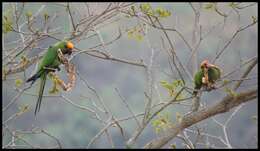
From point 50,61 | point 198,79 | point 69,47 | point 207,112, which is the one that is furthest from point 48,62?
point 207,112

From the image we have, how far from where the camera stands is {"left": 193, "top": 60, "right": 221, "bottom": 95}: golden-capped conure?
313 cm

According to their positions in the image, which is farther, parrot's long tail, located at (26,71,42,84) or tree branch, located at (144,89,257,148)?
parrot's long tail, located at (26,71,42,84)

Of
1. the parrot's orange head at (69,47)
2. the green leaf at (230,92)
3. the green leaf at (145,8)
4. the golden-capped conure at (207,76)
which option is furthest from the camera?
the parrot's orange head at (69,47)

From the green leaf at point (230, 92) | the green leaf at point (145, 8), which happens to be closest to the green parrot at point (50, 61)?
the green leaf at point (145, 8)

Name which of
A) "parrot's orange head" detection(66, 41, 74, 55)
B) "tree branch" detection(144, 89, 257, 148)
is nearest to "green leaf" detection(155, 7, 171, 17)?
"parrot's orange head" detection(66, 41, 74, 55)

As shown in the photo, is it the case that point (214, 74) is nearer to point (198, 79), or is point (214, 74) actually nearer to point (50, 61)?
point (198, 79)

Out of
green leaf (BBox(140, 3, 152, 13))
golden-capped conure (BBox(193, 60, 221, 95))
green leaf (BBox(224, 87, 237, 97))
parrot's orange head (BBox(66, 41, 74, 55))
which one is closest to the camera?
green leaf (BBox(224, 87, 237, 97))

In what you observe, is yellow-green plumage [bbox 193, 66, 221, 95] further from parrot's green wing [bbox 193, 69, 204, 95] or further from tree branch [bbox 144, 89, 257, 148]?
tree branch [bbox 144, 89, 257, 148]

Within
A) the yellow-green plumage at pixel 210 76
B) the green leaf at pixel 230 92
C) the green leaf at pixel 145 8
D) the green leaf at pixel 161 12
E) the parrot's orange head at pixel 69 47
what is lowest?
the green leaf at pixel 230 92

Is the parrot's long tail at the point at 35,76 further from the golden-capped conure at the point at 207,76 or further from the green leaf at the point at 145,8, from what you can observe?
the golden-capped conure at the point at 207,76

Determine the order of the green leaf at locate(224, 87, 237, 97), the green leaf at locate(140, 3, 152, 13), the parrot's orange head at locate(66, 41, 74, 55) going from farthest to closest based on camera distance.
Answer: the parrot's orange head at locate(66, 41, 74, 55) → the green leaf at locate(140, 3, 152, 13) → the green leaf at locate(224, 87, 237, 97)

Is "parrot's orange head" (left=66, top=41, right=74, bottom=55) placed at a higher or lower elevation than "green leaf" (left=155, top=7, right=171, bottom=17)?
lower

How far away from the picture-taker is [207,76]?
3127mm

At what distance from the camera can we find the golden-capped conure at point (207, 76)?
3.13 meters
